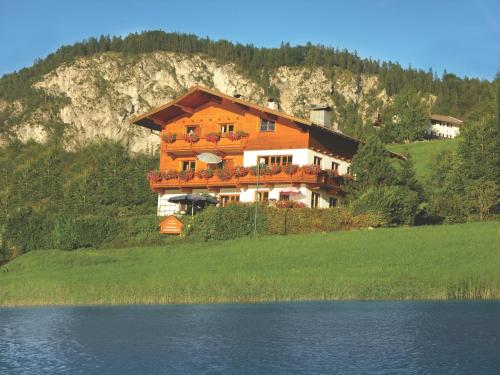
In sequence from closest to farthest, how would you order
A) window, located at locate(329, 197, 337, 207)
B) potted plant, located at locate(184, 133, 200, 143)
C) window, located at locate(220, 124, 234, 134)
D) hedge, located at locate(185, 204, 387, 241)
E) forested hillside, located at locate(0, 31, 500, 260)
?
hedge, located at locate(185, 204, 387, 241) < window, located at locate(329, 197, 337, 207) < potted plant, located at locate(184, 133, 200, 143) < window, located at locate(220, 124, 234, 134) < forested hillside, located at locate(0, 31, 500, 260)

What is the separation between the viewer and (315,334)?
2411cm

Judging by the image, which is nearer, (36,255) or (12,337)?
(12,337)

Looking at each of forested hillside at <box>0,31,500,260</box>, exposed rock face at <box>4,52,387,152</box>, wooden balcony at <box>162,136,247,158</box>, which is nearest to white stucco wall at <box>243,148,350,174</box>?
wooden balcony at <box>162,136,247,158</box>

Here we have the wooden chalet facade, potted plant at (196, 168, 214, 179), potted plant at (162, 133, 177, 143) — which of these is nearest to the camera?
the wooden chalet facade

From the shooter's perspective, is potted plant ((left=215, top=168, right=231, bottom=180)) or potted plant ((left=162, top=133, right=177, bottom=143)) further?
potted plant ((left=162, top=133, right=177, bottom=143))

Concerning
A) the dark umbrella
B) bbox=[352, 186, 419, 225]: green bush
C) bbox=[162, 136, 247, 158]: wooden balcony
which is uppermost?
bbox=[162, 136, 247, 158]: wooden balcony

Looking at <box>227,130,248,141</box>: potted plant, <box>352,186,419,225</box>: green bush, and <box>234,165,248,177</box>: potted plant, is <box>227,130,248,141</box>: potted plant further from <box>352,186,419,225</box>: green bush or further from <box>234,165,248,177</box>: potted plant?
<box>352,186,419,225</box>: green bush

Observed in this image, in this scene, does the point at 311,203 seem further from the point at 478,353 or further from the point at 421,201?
the point at 478,353

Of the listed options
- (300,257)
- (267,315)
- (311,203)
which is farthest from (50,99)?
(267,315)

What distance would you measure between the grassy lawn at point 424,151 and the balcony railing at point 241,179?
1999cm

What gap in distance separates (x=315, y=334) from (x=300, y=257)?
680 inches

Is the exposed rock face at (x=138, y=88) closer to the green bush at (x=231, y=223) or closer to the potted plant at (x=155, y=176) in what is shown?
the potted plant at (x=155, y=176)

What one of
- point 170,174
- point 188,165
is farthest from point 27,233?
point 188,165

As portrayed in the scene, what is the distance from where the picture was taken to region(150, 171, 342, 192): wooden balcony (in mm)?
54719
